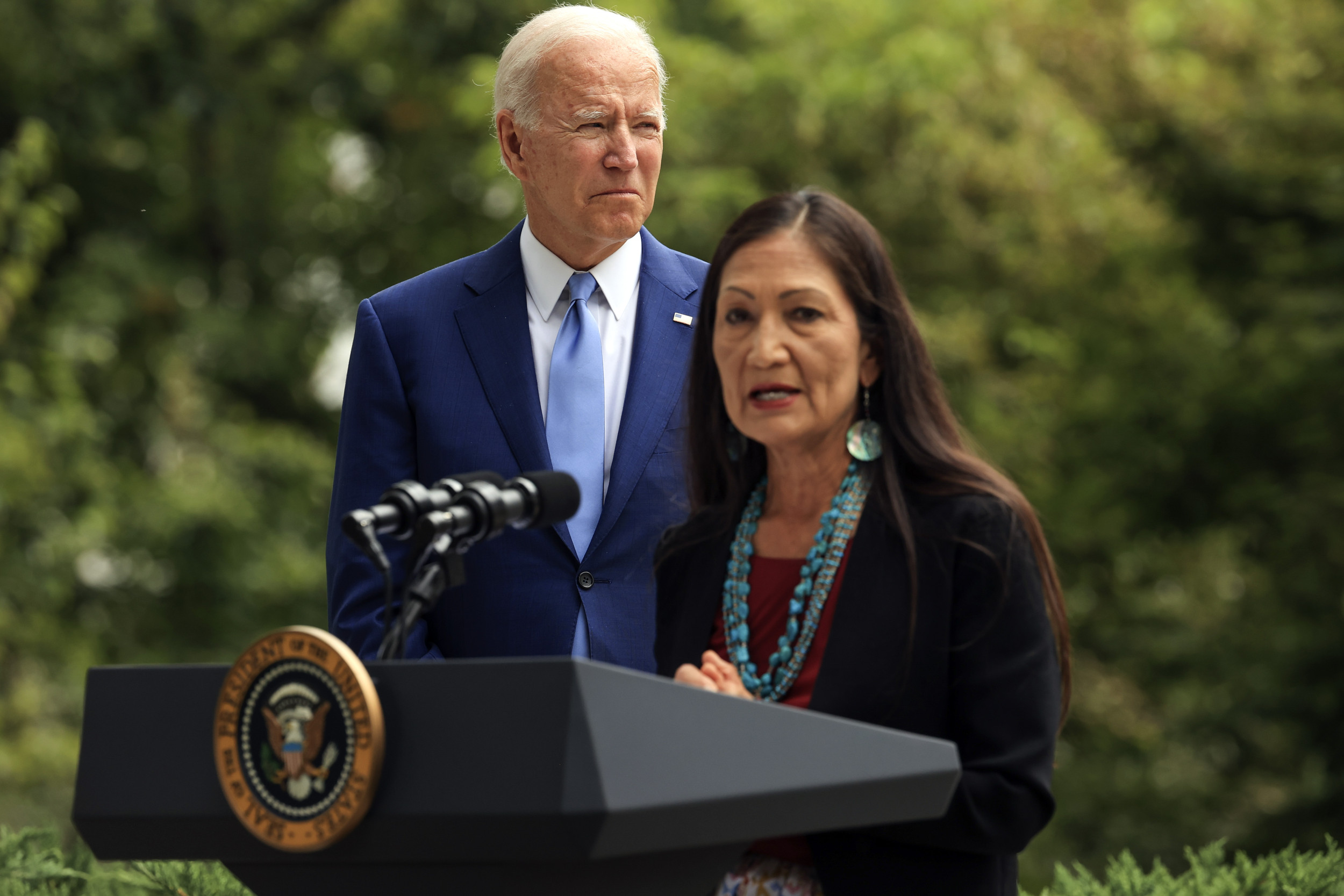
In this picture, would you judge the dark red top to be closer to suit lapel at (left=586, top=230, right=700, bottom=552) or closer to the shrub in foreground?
suit lapel at (left=586, top=230, right=700, bottom=552)

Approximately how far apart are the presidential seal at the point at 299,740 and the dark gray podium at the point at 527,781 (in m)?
0.03

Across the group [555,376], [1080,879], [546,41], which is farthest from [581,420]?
[1080,879]

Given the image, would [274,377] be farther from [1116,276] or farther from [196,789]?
[196,789]

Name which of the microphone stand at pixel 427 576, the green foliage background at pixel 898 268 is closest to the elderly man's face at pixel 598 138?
the microphone stand at pixel 427 576

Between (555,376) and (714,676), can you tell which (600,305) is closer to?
(555,376)

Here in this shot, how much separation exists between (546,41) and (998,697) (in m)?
1.74

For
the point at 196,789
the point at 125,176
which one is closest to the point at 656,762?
the point at 196,789

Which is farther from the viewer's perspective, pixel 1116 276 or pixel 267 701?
pixel 1116 276

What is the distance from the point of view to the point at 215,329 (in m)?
10.8

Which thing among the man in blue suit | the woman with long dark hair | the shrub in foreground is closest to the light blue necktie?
the man in blue suit

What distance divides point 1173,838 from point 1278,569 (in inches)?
80.3

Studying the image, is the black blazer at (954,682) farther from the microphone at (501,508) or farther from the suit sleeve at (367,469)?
the suit sleeve at (367,469)

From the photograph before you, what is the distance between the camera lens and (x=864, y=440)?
211 centimetres

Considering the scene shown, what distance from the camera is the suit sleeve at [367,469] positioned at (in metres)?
2.77
